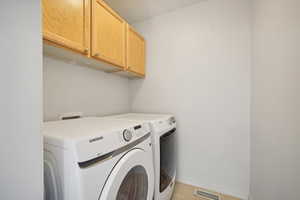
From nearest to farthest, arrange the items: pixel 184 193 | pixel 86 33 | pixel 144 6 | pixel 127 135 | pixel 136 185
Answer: pixel 127 135 < pixel 136 185 < pixel 86 33 < pixel 184 193 < pixel 144 6

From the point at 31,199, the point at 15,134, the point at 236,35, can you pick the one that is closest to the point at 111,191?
the point at 31,199

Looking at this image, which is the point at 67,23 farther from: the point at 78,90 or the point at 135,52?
the point at 135,52

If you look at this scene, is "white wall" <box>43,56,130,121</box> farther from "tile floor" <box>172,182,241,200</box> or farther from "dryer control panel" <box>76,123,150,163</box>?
"tile floor" <box>172,182,241,200</box>

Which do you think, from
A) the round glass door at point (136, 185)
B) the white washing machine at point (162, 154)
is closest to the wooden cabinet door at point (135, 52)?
the white washing machine at point (162, 154)

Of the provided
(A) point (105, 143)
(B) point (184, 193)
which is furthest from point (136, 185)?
(B) point (184, 193)

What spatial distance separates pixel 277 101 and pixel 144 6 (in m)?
1.65

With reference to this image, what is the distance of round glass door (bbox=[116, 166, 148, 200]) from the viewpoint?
0.74 meters

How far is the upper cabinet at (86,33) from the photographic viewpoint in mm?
819

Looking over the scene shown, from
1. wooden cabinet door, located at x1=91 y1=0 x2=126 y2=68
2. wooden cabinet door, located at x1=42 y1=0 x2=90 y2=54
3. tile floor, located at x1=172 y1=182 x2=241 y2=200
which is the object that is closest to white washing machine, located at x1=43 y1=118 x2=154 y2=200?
wooden cabinet door, located at x1=42 y1=0 x2=90 y2=54

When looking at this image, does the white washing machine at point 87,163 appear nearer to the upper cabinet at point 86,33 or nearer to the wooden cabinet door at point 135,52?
the upper cabinet at point 86,33

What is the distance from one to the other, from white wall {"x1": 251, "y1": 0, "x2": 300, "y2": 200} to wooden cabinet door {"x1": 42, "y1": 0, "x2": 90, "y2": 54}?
131 centimetres

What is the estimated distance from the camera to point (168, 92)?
67.8 inches

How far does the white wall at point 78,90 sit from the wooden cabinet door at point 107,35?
0.37 meters

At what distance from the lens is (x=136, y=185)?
855 mm
